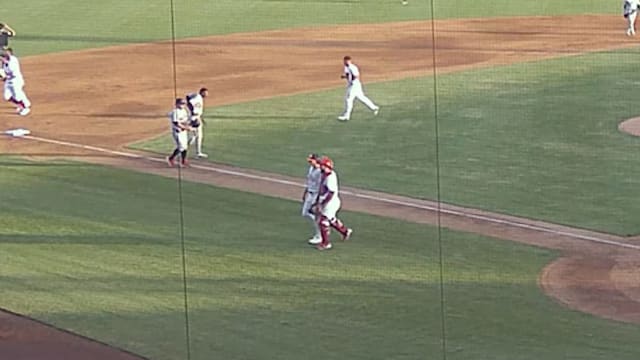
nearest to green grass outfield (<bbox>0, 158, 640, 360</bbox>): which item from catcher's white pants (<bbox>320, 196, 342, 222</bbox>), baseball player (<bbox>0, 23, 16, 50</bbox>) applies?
catcher's white pants (<bbox>320, 196, 342, 222</bbox>)

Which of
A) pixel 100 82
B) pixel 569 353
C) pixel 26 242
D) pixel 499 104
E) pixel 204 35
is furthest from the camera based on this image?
pixel 204 35

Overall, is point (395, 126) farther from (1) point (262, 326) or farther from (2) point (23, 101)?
(1) point (262, 326)

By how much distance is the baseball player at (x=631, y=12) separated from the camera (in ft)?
104

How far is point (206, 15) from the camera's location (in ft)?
114

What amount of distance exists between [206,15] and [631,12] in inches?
440

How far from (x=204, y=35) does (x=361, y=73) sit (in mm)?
5893

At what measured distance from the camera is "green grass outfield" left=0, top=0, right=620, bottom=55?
111 feet

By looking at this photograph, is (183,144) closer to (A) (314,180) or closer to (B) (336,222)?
(A) (314,180)

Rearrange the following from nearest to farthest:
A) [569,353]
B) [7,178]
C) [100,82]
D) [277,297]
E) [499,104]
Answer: [569,353]
[277,297]
[7,178]
[499,104]
[100,82]

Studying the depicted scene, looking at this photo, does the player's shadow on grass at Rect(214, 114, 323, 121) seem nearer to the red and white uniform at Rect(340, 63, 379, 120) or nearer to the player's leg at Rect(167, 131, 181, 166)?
the red and white uniform at Rect(340, 63, 379, 120)

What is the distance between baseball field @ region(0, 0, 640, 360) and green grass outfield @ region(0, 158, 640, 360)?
39mm

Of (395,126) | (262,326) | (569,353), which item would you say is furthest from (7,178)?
(569,353)

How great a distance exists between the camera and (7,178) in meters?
21.3

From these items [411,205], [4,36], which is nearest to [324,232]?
[411,205]
